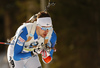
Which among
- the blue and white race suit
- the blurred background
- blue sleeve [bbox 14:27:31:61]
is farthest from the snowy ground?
blue sleeve [bbox 14:27:31:61]

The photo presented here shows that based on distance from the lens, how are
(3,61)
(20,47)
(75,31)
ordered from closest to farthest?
1. (20,47)
2. (75,31)
3. (3,61)

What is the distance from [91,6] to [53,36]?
38.6ft

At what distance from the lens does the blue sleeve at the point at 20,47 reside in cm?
478

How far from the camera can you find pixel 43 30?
4.88m

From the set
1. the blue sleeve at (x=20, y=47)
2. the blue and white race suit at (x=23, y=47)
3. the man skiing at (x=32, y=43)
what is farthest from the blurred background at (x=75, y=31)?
the blue sleeve at (x=20, y=47)

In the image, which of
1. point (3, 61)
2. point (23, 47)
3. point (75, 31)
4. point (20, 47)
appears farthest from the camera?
point (3, 61)

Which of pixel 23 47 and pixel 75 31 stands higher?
pixel 23 47

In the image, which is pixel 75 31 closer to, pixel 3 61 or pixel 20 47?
pixel 3 61

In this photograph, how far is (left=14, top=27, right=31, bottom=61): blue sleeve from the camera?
4.78 metres

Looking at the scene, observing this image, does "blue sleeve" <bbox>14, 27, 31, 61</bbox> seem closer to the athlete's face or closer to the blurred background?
the athlete's face

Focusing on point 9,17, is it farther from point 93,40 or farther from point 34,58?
point 34,58

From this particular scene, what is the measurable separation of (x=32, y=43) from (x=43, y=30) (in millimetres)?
412

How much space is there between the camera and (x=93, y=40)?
17.3m

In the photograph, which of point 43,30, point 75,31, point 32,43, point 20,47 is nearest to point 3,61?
point 75,31
